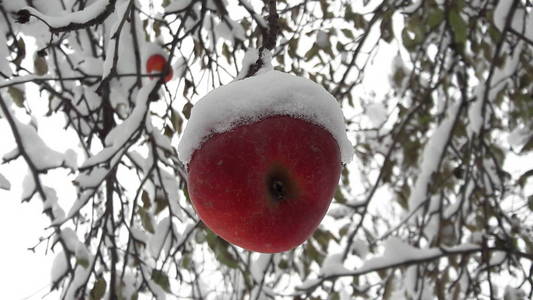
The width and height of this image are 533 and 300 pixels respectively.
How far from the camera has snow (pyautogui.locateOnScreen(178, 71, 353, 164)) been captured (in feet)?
2.37

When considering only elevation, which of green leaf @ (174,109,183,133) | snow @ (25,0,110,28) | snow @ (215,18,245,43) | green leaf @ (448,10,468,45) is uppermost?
snow @ (215,18,245,43)

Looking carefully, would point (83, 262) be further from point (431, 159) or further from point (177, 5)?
point (431, 159)

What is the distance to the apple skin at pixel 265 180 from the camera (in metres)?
0.69

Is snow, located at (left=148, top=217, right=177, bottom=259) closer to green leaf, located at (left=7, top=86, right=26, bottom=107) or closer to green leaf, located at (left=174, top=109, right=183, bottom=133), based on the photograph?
green leaf, located at (left=174, top=109, right=183, bottom=133)

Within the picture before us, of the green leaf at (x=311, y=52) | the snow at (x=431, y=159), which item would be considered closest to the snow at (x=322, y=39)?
the green leaf at (x=311, y=52)

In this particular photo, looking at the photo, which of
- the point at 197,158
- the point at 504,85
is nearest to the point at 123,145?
the point at 197,158

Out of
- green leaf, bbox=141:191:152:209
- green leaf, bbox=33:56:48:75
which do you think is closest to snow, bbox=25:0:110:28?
green leaf, bbox=33:56:48:75

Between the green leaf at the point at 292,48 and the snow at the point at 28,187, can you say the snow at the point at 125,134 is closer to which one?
the snow at the point at 28,187

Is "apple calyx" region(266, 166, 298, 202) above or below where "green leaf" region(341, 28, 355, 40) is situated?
below

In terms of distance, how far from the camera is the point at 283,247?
730 millimetres

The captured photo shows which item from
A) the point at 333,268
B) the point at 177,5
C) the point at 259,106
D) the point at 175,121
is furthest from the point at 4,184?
the point at 333,268

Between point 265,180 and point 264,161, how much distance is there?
0.09 ft

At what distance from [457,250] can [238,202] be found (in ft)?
3.99

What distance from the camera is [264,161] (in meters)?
0.69
